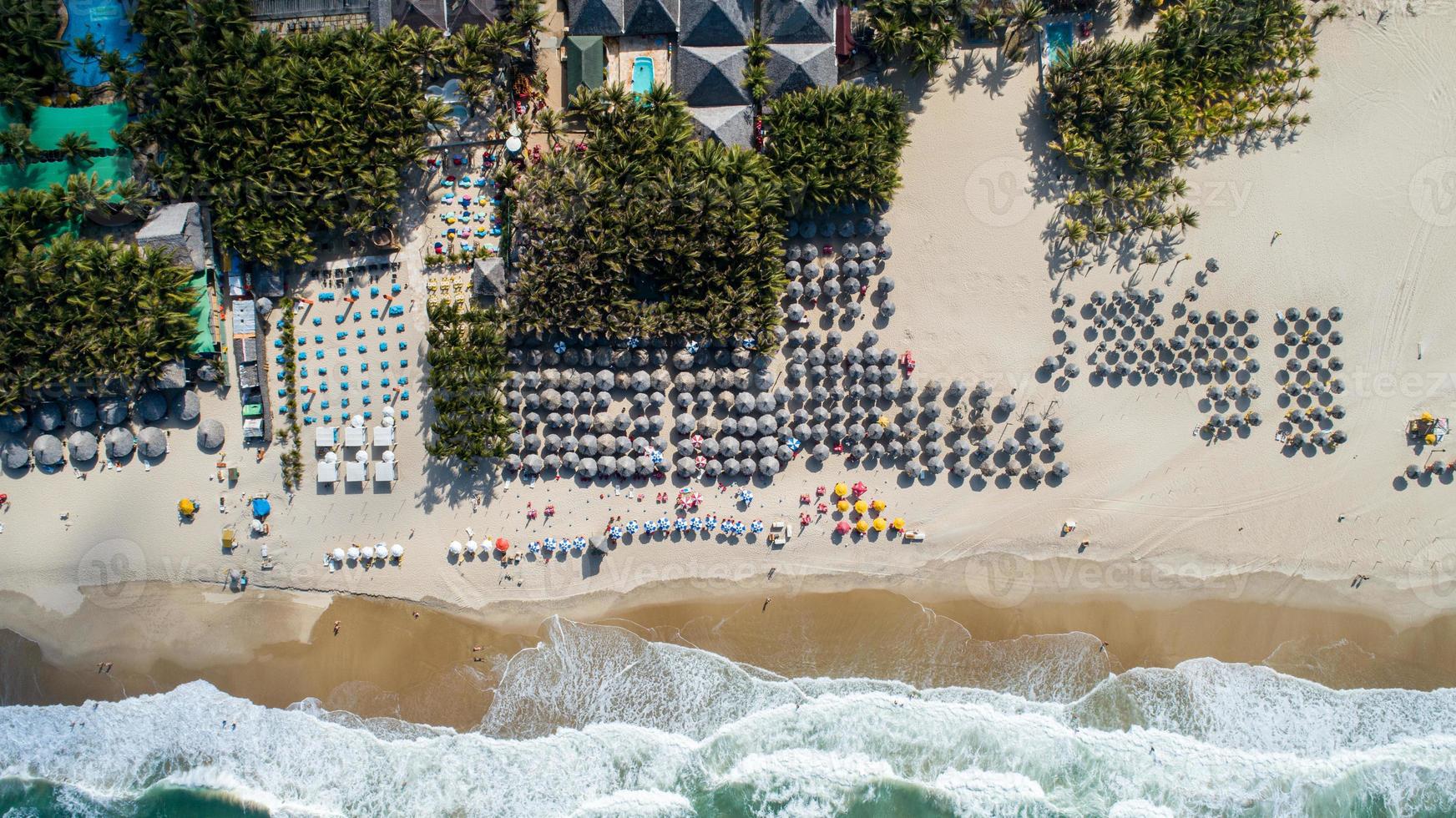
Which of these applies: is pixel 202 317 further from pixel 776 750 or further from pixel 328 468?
pixel 776 750

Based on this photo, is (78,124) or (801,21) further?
(78,124)

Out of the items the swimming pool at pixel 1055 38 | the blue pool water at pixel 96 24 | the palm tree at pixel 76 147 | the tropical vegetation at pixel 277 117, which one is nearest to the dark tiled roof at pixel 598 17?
the tropical vegetation at pixel 277 117

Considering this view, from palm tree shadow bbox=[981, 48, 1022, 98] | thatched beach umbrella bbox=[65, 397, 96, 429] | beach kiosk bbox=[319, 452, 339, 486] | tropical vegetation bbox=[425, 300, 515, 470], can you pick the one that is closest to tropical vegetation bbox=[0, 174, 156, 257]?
thatched beach umbrella bbox=[65, 397, 96, 429]

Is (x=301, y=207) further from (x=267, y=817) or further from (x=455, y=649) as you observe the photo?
(x=267, y=817)

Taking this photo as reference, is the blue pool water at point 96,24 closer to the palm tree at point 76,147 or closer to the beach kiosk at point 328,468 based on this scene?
the palm tree at point 76,147

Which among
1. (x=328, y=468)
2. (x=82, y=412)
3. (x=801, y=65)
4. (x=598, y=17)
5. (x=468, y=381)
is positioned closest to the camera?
(x=801, y=65)

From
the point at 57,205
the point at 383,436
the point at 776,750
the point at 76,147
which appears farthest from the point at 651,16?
the point at 776,750
